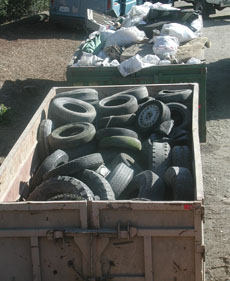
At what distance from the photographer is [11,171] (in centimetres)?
539

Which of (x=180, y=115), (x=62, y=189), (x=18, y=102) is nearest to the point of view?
(x=62, y=189)

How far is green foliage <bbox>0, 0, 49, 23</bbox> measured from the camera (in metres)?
19.4

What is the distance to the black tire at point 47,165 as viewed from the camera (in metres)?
5.78

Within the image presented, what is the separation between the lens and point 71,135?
21.5 ft

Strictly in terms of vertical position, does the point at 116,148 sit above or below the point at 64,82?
above

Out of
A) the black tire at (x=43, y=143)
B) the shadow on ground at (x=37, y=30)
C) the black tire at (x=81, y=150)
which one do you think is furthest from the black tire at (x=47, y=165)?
the shadow on ground at (x=37, y=30)

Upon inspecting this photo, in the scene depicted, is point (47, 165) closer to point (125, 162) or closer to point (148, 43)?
point (125, 162)

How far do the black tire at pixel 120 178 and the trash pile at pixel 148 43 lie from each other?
3.91 m

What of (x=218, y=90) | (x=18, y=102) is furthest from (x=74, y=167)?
(x=218, y=90)

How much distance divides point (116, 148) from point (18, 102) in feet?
21.3

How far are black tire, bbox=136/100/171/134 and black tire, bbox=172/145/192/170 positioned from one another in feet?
3.12

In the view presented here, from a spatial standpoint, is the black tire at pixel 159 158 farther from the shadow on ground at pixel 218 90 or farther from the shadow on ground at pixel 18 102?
the shadow on ground at pixel 218 90

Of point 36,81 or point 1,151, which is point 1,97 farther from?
point 1,151

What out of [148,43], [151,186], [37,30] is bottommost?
[37,30]
